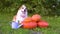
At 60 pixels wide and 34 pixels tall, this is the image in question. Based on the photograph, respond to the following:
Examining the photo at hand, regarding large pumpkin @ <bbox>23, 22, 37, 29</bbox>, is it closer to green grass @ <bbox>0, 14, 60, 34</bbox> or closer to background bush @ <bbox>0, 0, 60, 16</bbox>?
green grass @ <bbox>0, 14, 60, 34</bbox>

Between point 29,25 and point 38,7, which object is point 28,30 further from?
point 38,7

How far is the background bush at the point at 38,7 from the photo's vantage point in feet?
30.6

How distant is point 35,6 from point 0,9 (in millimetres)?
1380

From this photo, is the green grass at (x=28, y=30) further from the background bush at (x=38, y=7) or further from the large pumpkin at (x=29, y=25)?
the background bush at (x=38, y=7)

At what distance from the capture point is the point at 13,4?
9672 millimetres

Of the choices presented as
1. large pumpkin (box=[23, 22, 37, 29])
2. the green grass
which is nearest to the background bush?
the green grass

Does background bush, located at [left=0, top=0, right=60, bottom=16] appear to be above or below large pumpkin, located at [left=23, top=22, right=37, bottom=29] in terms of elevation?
above

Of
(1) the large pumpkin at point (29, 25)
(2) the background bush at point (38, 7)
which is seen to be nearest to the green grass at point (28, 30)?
(1) the large pumpkin at point (29, 25)

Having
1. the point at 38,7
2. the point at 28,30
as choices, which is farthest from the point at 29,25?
the point at 38,7

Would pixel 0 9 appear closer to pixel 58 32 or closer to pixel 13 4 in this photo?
pixel 13 4

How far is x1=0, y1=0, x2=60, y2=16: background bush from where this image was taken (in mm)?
9320

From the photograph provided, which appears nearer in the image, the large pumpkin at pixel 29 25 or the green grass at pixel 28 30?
the green grass at pixel 28 30

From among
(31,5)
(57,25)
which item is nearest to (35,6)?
(31,5)

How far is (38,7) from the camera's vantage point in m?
9.36
